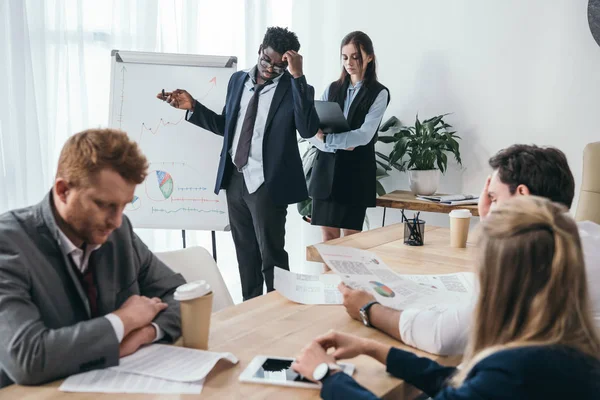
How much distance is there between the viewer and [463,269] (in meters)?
1.83

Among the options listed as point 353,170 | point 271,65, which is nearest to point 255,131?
point 271,65

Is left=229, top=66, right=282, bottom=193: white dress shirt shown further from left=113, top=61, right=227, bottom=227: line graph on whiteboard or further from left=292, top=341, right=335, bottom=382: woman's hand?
left=292, top=341, right=335, bottom=382: woman's hand

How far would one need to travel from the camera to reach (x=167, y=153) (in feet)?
9.55

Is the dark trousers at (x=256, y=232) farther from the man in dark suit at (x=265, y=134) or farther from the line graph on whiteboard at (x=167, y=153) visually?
the line graph on whiteboard at (x=167, y=153)

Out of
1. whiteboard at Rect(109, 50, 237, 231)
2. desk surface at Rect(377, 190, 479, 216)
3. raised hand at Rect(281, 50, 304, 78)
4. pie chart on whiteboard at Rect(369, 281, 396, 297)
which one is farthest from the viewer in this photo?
desk surface at Rect(377, 190, 479, 216)

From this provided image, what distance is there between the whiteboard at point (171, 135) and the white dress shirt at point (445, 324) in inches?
70.8

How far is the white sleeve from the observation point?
1.25 meters

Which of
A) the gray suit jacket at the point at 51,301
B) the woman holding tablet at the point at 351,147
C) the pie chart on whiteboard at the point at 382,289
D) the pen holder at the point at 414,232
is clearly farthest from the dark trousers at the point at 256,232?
the gray suit jacket at the point at 51,301

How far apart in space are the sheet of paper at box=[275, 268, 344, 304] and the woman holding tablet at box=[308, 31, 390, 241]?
1532 millimetres

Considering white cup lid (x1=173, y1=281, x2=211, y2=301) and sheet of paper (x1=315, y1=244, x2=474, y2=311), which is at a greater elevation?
white cup lid (x1=173, y1=281, x2=211, y2=301)

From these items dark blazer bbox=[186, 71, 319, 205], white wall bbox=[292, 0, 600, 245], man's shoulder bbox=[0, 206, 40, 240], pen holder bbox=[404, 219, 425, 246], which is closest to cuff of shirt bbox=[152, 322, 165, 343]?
man's shoulder bbox=[0, 206, 40, 240]

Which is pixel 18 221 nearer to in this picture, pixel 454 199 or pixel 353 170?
pixel 353 170

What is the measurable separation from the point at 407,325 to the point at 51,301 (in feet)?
2.44

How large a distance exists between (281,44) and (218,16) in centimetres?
123
